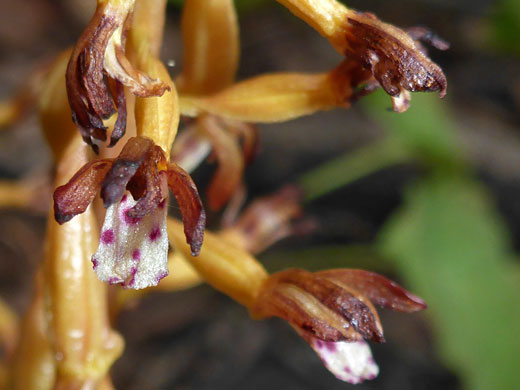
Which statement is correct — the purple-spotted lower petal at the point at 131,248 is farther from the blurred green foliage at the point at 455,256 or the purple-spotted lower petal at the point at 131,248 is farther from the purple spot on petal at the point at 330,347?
the blurred green foliage at the point at 455,256

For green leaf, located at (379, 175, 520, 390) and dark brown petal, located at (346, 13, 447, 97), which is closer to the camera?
dark brown petal, located at (346, 13, 447, 97)

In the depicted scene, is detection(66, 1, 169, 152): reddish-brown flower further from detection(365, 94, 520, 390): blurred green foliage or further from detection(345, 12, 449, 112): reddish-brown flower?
detection(365, 94, 520, 390): blurred green foliage

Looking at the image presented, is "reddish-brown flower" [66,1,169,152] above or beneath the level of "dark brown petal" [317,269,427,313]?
above

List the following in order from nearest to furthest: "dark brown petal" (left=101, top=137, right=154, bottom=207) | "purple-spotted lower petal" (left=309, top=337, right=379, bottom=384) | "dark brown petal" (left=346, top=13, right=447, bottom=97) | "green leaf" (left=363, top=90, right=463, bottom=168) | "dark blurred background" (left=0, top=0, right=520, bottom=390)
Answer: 1. "dark brown petal" (left=101, top=137, right=154, bottom=207)
2. "dark brown petal" (left=346, top=13, right=447, bottom=97)
3. "purple-spotted lower petal" (left=309, top=337, right=379, bottom=384)
4. "dark blurred background" (left=0, top=0, right=520, bottom=390)
5. "green leaf" (left=363, top=90, right=463, bottom=168)

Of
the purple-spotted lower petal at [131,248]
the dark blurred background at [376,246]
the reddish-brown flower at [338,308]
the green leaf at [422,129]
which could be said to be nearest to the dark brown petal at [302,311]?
the reddish-brown flower at [338,308]

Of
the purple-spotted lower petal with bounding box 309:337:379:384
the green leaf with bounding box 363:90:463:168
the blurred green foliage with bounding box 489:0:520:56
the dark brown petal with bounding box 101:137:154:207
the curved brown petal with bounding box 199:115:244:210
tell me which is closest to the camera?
the dark brown petal with bounding box 101:137:154:207

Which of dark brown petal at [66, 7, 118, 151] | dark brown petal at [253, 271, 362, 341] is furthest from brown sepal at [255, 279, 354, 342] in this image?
dark brown petal at [66, 7, 118, 151]

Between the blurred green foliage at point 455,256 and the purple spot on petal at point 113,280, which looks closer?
the purple spot on petal at point 113,280
